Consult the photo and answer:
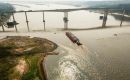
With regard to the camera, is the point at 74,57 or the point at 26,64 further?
the point at 74,57

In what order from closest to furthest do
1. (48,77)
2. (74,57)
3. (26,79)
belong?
(26,79)
(48,77)
(74,57)

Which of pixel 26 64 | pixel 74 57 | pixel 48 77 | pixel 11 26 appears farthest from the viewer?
pixel 11 26

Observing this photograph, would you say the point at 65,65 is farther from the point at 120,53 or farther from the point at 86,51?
the point at 120,53

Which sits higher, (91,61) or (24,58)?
(24,58)

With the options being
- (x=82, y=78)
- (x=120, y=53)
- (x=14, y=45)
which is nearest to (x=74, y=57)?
(x=82, y=78)

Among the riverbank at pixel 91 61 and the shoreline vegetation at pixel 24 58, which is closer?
the shoreline vegetation at pixel 24 58

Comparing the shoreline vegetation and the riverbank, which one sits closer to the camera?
the shoreline vegetation

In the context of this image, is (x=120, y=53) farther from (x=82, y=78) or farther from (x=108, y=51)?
(x=82, y=78)

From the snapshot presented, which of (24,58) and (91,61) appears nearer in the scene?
(91,61)
